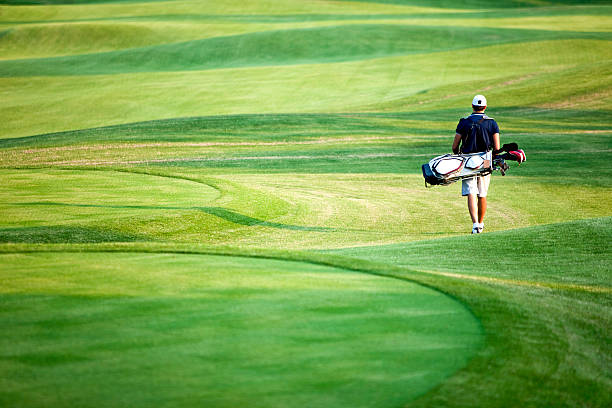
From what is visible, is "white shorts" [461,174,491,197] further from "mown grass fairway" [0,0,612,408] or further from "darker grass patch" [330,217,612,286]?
"darker grass patch" [330,217,612,286]

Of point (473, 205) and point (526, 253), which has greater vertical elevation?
point (473, 205)

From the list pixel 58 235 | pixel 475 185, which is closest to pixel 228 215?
pixel 58 235

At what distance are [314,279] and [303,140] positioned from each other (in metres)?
23.5

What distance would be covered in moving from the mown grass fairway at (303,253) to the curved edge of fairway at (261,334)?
0.02m

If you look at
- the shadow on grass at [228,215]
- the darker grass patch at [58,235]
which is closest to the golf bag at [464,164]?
the shadow on grass at [228,215]

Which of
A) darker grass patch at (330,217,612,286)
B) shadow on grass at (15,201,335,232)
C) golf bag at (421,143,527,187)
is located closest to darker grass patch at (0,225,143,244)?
shadow on grass at (15,201,335,232)

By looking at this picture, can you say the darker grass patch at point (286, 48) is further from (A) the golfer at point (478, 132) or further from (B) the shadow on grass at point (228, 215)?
(A) the golfer at point (478, 132)

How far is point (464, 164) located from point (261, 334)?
8.42m

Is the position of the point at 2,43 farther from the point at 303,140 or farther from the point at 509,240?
the point at 509,240

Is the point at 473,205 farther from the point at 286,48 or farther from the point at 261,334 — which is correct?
the point at 286,48

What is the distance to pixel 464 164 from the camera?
1294 cm

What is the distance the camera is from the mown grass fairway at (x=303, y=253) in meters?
4.74

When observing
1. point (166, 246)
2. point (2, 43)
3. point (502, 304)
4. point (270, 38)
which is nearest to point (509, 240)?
point (502, 304)

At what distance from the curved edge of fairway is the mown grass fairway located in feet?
0.08
